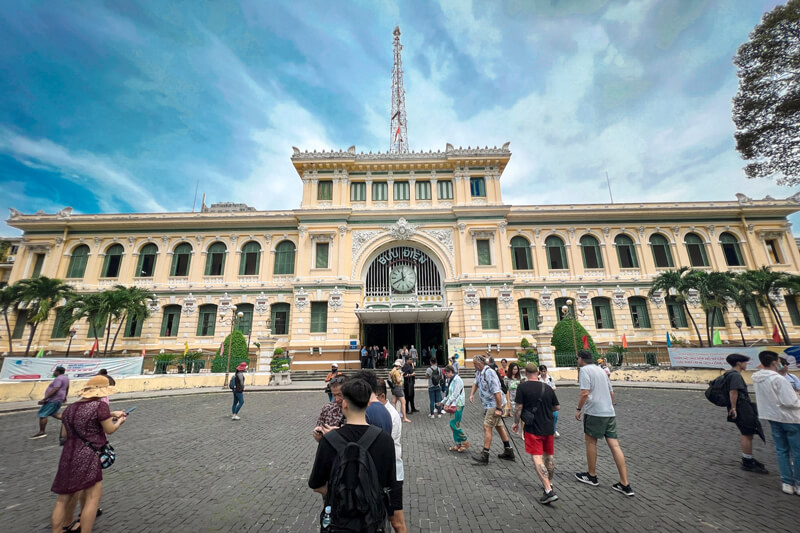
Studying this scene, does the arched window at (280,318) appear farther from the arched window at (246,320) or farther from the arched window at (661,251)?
the arched window at (661,251)

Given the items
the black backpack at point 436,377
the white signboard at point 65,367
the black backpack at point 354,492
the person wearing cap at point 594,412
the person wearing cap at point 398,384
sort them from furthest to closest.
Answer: the white signboard at point 65,367 → the black backpack at point 436,377 → the person wearing cap at point 398,384 → the person wearing cap at point 594,412 → the black backpack at point 354,492

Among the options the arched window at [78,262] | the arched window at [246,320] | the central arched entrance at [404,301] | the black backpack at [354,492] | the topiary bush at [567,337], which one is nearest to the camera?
the black backpack at [354,492]

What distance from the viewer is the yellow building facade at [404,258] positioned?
24859mm

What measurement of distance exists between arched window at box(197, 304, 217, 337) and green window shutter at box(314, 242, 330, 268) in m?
9.05

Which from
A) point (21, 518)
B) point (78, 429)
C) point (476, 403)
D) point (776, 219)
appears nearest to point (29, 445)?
point (21, 518)

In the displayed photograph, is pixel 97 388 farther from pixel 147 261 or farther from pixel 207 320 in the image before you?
pixel 147 261

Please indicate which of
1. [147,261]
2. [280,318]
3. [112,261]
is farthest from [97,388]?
[112,261]

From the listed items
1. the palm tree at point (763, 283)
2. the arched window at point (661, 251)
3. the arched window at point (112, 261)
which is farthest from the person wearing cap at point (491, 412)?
the arched window at point (112, 261)

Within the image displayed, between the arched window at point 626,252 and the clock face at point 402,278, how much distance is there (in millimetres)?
17033

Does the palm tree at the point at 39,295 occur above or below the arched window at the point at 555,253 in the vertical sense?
below

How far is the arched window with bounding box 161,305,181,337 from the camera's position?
25.9m

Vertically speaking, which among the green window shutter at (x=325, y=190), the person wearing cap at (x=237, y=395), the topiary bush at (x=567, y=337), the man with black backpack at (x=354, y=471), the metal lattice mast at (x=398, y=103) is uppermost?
the metal lattice mast at (x=398, y=103)

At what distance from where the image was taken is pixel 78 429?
396 cm

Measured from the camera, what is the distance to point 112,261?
27.7 metres
